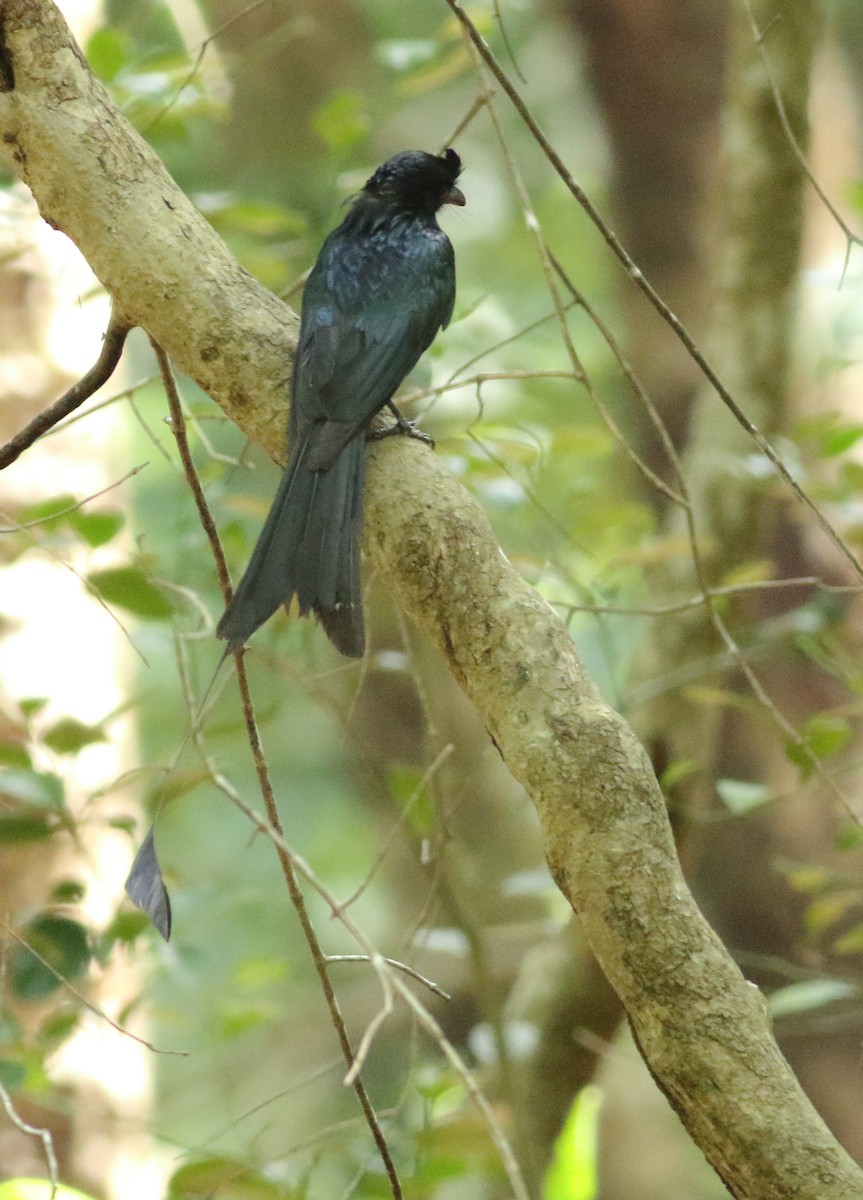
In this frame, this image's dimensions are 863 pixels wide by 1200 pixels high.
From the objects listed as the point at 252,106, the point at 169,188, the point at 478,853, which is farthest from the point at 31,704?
the point at 252,106

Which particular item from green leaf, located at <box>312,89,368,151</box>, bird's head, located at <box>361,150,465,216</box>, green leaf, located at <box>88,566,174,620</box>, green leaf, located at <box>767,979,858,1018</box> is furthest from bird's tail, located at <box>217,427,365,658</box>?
green leaf, located at <box>767,979,858,1018</box>

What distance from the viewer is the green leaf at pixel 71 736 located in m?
2.47

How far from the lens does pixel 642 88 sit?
577cm

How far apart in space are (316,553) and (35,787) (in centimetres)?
95

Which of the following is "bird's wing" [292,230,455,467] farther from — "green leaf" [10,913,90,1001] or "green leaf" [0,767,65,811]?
"green leaf" [10,913,90,1001]

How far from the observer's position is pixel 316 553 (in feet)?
5.94

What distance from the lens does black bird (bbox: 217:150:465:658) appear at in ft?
5.78

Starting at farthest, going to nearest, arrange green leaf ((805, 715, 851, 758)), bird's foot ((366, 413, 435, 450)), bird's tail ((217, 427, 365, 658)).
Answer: green leaf ((805, 715, 851, 758)), bird's foot ((366, 413, 435, 450)), bird's tail ((217, 427, 365, 658))

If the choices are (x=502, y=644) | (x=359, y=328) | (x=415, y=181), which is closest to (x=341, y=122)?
(x=415, y=181)

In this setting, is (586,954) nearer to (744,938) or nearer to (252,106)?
(744,938)

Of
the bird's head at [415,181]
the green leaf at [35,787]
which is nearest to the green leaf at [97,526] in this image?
the green leaf at [35,787]

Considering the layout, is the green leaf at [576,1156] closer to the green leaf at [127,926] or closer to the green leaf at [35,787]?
the green leaf at [127,926]

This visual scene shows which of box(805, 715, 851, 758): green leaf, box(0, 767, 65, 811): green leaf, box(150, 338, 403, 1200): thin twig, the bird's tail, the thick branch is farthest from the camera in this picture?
box(805, 715, 851, 758): green leaf

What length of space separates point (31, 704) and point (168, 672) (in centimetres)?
492
